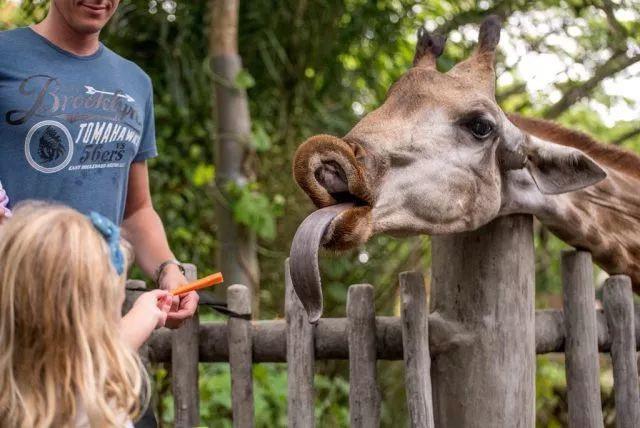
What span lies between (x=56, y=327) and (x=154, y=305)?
Result: 370 millimetres

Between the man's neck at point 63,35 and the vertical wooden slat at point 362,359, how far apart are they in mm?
1034

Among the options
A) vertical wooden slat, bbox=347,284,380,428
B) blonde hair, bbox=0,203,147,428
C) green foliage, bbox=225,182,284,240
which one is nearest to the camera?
blonde hair, bbox=0,203,147,428

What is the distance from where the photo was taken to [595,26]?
553cm

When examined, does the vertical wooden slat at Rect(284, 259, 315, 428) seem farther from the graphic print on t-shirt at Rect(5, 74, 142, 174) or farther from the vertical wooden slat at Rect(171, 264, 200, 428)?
the graphic print on t-shirt at Rect(5, 74, 142, 174)

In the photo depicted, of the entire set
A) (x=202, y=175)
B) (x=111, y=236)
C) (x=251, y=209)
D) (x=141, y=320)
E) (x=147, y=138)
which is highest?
(x=111, y=236)

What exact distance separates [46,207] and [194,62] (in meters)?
4.05

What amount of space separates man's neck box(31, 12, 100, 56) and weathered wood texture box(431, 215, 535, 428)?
120cm

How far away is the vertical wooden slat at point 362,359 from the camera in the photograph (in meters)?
2.94

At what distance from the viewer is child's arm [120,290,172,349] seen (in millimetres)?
2236

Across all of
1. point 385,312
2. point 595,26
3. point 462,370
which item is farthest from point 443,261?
point 595,26

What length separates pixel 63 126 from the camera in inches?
102

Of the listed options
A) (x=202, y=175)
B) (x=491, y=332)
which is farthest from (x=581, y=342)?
(x=202, y=175)

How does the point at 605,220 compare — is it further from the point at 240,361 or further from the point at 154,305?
the point at 154,305

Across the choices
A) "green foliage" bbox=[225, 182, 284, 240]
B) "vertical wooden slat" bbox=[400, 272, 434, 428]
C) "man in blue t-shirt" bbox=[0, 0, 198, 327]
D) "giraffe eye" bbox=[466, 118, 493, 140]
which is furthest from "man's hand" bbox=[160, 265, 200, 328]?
"green foliage" bbox=[225, 182, 284, 240]
